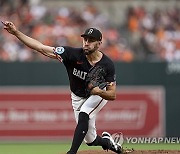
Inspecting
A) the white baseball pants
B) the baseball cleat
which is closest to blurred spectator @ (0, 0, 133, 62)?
the baseball cleat

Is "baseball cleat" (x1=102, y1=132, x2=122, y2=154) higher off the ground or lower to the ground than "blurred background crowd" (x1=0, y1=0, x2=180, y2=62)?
lower

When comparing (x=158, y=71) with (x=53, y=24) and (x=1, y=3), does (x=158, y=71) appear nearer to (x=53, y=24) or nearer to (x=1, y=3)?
(x=53, y=24)

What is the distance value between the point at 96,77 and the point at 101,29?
28.5 ft

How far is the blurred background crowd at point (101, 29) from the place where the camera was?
15.9 m

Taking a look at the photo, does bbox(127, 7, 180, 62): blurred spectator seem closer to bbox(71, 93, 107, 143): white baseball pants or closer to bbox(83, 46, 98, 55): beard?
bbox(71, 93, 107, 143): white baseball pants

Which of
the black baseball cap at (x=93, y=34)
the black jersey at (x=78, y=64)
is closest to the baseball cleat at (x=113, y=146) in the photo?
the black jersey at (x=78, y=64)

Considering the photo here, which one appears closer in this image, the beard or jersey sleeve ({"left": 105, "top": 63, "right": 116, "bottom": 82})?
the beard

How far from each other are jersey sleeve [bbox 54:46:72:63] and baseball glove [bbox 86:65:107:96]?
36 centimetres

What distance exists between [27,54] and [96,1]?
4.15 meters

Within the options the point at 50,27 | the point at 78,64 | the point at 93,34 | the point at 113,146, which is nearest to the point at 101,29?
the point at 50,27

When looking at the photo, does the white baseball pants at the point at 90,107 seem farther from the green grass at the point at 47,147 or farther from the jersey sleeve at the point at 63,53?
the green grass at the point at 47,147

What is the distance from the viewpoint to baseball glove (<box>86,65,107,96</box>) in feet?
27.5

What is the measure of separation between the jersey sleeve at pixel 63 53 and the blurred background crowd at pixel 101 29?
660 centimetres

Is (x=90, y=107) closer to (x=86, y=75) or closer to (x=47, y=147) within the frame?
(x=86, y=75)
